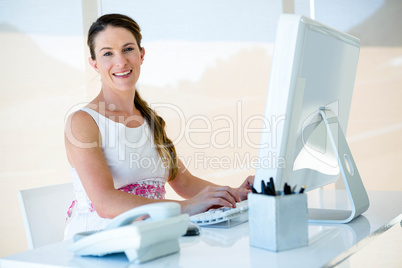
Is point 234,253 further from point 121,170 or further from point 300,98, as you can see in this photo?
point 121,170

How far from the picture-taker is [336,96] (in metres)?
1.17

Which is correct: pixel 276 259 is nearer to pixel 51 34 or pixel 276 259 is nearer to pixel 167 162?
pixel 167 162

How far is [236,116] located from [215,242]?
3043 millimetres

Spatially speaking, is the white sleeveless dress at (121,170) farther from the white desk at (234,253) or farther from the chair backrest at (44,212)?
the white desk at (234,253)

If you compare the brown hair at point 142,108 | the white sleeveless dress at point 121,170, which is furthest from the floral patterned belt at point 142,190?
the brown hair at point 142,108

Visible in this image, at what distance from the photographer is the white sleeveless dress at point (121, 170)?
1566 millimetres

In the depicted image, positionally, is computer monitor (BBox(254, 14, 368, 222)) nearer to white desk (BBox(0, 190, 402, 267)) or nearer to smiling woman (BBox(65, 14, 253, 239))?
white desk (BBox(0, 190, 402, 267))

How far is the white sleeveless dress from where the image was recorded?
1566 mm

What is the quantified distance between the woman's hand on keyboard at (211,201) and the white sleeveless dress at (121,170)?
0.41m

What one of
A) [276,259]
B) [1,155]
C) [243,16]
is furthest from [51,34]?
[276,259]

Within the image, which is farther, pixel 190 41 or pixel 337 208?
pixel 190 41

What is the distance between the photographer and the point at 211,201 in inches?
47.1

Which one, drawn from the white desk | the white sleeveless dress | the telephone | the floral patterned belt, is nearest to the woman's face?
the white sleeveless dress

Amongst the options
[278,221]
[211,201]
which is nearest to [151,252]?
[278,221]
